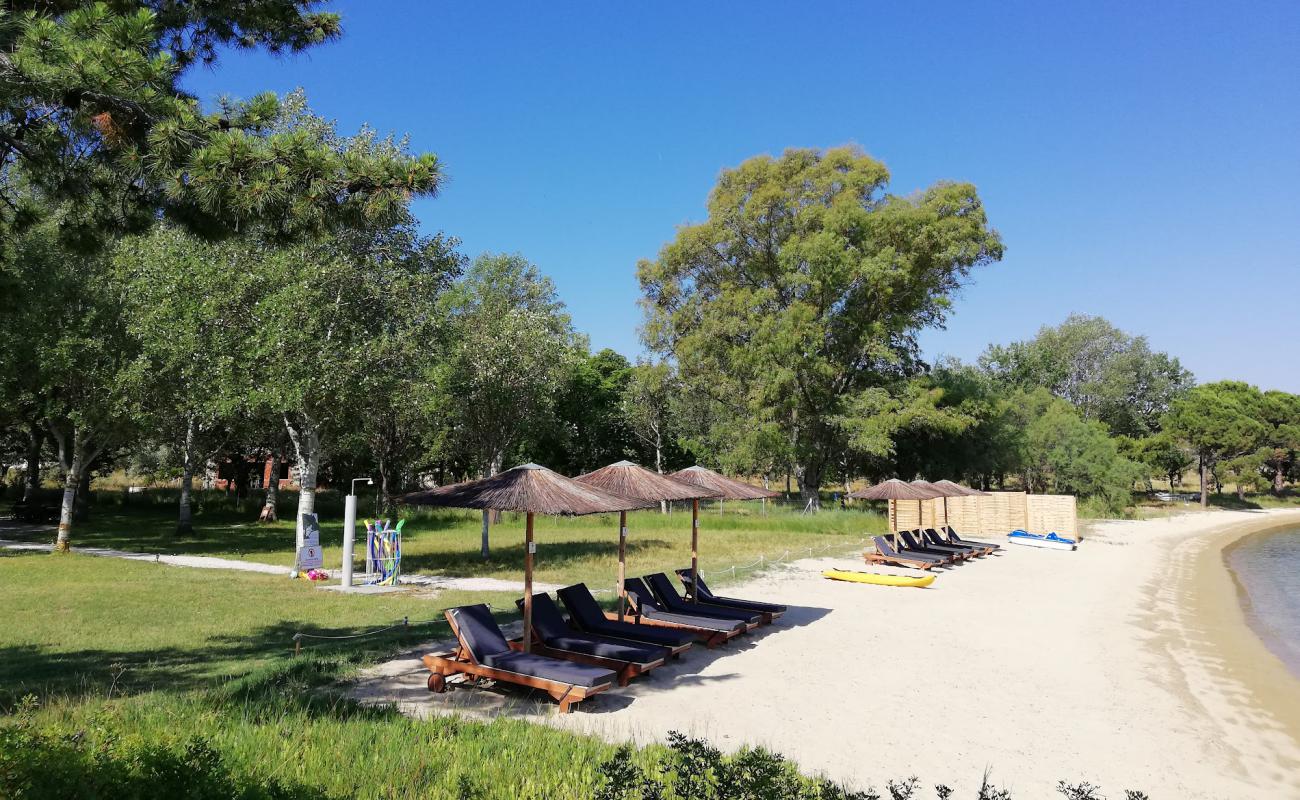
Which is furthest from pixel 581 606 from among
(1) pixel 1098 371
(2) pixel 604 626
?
(1) pixel 1098 371

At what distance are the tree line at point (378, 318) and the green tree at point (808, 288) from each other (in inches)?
5.5

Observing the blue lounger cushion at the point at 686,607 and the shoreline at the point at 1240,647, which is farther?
the blue lounger cushion at the point at 686,607

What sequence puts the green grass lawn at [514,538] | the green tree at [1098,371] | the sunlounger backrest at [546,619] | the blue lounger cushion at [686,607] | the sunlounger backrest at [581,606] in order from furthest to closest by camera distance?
the green tree at [1098,371] < the green grass lawn at [514,538] < the blue lounger cushion at [686,607] < the sunlounger backrest at [581,606] < the sunlounger backrest at [546,619]

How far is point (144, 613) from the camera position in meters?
11.7

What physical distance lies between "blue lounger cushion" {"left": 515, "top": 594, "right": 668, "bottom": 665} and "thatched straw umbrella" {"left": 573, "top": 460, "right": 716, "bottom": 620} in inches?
53.6

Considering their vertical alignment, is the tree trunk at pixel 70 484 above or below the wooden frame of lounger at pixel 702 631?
above

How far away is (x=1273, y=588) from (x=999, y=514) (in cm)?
945

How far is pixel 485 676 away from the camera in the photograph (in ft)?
26.2

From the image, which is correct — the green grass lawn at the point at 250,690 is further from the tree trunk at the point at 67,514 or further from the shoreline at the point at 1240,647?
the shoreline at the point at 1240,647

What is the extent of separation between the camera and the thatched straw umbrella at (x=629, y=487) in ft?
35.9

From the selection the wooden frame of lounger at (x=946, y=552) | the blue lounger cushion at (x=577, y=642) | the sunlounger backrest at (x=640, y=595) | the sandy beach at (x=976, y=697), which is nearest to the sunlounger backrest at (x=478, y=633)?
the sandy beach at (x=976, y=697)

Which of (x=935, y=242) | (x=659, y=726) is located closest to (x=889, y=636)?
(x=659, y=726)

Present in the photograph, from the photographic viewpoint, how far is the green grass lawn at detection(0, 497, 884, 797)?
460 cm

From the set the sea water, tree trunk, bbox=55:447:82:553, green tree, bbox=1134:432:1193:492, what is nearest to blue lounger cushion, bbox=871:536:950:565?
the sea water
